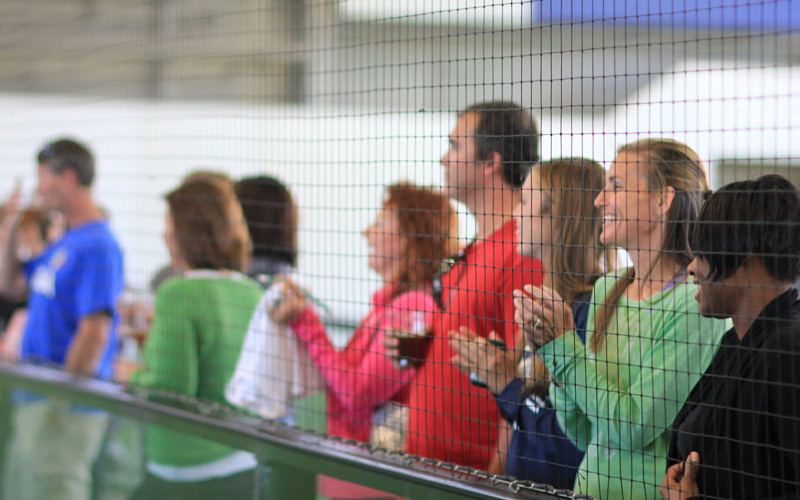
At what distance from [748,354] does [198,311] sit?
58.8 inches

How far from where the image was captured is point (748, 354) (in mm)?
1151

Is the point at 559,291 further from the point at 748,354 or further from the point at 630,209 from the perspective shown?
the point at 748,354

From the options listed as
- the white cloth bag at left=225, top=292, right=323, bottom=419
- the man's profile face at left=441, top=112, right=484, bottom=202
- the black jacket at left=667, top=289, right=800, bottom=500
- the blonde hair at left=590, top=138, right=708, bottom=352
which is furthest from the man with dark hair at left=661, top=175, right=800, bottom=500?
the white cloth bag at left=225, top=292, right=323, bottom=419

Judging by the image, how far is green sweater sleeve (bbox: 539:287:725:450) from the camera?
130 cm

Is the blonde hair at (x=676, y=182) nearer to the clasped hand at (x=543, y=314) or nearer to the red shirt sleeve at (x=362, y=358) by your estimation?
the clasped hand at (x=543, y=314)

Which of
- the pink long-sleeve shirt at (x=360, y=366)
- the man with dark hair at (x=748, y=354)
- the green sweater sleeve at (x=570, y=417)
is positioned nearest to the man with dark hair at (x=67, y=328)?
the pink long-sleeve shirt at (x=360, y=366)

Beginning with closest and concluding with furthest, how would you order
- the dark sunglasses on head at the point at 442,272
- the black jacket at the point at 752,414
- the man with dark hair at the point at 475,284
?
the black jacket at the point at 752,414, the man with dark hair at the point at 475,284, the dark sunglasses on head at the point at 442,272

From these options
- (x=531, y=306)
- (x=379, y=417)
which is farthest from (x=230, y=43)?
(x=531, y=306)

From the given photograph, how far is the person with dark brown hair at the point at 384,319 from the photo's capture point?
182cm

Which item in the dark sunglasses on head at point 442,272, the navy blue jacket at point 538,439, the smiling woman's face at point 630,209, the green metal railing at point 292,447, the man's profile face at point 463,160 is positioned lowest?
the green metal railing at point 292,447

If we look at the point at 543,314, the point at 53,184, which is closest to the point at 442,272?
the point at 543,314

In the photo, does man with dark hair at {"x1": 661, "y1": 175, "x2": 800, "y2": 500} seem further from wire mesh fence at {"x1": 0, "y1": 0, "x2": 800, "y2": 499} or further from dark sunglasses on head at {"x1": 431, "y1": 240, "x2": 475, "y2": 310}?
dark sunglasses on head at {"x1": 431, "y1": 240, "x2": 475, "y2": 310}

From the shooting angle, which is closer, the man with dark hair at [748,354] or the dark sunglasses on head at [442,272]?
the man with dark hair at [748,354]

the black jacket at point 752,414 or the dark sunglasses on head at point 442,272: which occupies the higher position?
the dark sunglasses on head at point 442,272
